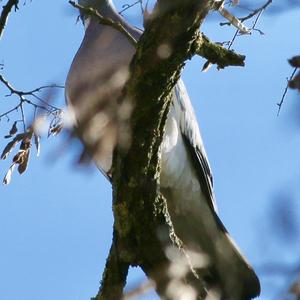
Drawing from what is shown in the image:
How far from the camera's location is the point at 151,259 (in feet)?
9.53

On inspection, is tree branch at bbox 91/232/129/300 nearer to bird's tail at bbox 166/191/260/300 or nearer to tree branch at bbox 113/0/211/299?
tree branch at bbox 113/0/211/299

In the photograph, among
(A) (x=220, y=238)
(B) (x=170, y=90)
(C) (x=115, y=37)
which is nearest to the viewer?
(B) (x=170, y=90)

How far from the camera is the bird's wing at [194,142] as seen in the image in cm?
432

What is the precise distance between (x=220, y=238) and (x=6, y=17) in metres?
1.72

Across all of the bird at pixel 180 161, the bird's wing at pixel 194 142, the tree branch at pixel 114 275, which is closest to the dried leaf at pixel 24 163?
the bird at pixel 180 161

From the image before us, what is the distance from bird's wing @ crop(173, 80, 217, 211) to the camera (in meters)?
4.32

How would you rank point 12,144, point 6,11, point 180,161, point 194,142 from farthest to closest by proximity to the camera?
1. point 194,142
2. point 180,161
3. point 12,144
4. point 6,11

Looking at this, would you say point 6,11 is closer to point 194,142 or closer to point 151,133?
point 151,133

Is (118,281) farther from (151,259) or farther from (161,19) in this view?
(161,19)

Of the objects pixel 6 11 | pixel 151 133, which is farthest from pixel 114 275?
pixel 6 11

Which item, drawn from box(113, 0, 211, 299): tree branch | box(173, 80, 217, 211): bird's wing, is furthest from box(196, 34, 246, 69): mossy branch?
box(173, 80, 217, 211): bird's wing

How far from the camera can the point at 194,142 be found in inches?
174

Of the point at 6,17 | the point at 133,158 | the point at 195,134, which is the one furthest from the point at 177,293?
the point at 195,134

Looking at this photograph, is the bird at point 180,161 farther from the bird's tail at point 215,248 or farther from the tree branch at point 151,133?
the tree branch at point 151,133
